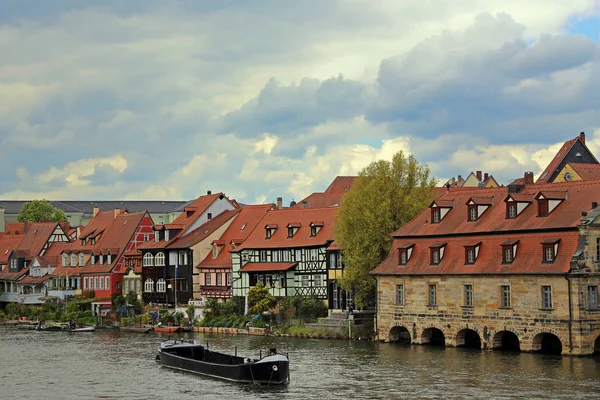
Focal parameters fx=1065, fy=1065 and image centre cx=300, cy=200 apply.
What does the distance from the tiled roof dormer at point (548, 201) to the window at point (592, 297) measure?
213 inches

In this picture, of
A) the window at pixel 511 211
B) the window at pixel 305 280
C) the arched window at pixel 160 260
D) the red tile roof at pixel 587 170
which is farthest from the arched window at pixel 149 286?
the window at pixel 511 211

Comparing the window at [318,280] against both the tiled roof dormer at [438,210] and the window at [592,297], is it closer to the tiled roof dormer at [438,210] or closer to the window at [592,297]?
the tiled roof dormer at [438,210]

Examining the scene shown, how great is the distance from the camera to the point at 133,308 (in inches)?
4077

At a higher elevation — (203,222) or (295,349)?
(203,222)

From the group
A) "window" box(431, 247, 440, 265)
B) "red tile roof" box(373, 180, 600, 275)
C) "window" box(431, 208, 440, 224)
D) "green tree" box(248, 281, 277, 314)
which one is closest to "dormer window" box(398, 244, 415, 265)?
"red tile roof" box(373, 180, 600, 275)

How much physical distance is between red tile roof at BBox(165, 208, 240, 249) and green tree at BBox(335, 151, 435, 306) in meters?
25.5

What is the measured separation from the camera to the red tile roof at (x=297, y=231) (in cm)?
8562

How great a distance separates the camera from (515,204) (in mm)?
62469

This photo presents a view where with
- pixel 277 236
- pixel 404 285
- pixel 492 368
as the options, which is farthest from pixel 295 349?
pixel 277 236

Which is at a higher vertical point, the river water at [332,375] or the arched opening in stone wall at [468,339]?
the arched opening in stone wall at [468,339]

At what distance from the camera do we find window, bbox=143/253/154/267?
10470 cm

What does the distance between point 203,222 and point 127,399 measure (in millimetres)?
56590

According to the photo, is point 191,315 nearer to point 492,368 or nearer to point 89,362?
point 89,362

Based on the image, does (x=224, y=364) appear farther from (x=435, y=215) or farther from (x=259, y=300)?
(x=259, y=300)
